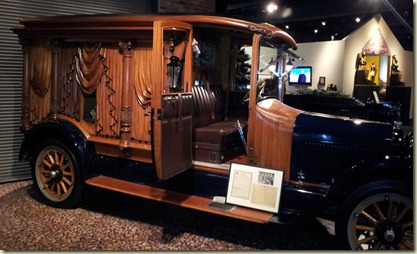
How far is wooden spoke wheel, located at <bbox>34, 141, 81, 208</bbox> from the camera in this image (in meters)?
4.34

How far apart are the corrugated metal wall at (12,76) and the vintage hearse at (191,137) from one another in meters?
0.83

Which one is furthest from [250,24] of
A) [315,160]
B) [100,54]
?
[100,54]

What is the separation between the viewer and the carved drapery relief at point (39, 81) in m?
4.52

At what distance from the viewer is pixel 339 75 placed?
12.7 meters

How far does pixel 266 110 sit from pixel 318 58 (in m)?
10.1

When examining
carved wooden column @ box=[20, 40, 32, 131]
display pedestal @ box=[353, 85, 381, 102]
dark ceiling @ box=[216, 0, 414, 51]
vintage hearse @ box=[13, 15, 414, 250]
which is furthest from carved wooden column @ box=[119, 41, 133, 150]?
display pedestal @ box=[353, 85, 381, 102]

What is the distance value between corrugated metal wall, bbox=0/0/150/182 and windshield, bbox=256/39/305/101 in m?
3.13

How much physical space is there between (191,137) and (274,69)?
145cm

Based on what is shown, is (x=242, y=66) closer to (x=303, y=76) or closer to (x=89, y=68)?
(x=89, y=68)

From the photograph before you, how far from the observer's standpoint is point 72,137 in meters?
4.24

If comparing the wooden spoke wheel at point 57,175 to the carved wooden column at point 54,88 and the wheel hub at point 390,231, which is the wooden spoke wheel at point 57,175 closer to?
the carved wooden column at point 54,88

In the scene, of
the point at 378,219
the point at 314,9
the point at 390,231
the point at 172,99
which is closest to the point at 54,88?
the point at 172,99

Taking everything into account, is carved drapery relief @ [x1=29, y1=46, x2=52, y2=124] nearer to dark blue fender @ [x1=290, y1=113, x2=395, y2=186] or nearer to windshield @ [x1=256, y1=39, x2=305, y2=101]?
windshield @ [x1=256, y1=39, x2=305, y2=101]

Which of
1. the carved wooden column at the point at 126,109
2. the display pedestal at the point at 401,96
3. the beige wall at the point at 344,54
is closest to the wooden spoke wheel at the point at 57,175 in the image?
the carved wooden column at the point at 126,109
